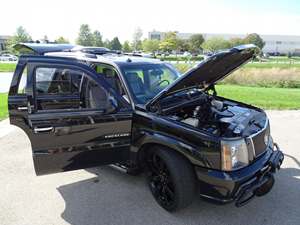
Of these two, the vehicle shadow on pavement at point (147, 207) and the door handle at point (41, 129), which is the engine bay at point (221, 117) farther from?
the door handle at point (41, 129)

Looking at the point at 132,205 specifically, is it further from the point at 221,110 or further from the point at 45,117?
the point at 221,110

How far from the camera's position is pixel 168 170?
327 cm

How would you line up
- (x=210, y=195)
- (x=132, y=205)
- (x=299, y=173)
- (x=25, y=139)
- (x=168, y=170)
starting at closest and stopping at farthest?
(x=210, y=195) < (x=168, y=170) < (x=132, y=205) < (x=299, y=173) < (x=25, y=139)

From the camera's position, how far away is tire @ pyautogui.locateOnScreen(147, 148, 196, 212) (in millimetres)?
3139

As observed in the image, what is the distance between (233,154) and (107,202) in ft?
5.94

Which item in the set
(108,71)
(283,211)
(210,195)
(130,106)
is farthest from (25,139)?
(283,211)

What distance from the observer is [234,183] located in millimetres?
2889

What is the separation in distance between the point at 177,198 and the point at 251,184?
2.79 feet

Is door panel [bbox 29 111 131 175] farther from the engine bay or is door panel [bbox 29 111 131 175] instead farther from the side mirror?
the engine bay

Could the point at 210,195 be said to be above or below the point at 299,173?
above

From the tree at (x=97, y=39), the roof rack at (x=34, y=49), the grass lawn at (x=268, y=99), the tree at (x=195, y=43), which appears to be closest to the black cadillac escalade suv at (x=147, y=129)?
the roof rack at (x=34, y=49)

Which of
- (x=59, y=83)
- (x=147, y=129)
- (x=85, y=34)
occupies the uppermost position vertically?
(x=85, y=34)

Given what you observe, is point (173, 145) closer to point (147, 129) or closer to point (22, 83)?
point (147, 129)

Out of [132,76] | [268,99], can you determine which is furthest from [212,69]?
[268,99]
